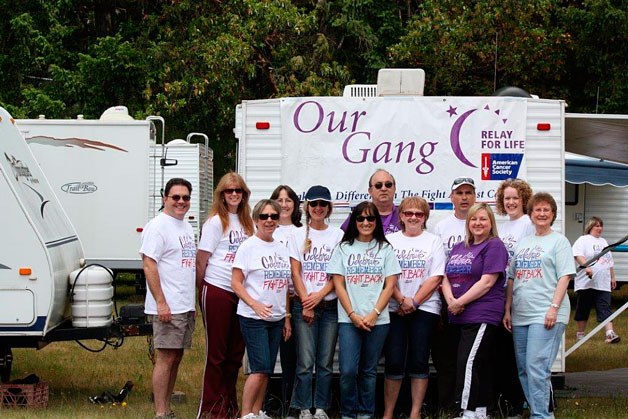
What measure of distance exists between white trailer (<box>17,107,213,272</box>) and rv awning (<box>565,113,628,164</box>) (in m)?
6.76

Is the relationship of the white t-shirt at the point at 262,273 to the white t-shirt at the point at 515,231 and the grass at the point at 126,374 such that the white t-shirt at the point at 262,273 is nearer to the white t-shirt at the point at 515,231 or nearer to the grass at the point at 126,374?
the grass at the point at 126,374

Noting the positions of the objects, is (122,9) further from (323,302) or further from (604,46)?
(323,302)

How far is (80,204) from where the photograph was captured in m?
15.0

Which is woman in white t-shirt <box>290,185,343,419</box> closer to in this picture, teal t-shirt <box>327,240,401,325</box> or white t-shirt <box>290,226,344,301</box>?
white t-shirt <box>290,226,344,301</box>

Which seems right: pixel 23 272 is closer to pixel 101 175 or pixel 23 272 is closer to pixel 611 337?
pixel 101 175

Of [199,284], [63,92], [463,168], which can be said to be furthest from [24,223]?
[63,92]

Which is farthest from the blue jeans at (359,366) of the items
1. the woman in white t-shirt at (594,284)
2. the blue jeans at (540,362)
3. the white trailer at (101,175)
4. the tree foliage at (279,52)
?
the tree foliage at (279,52)

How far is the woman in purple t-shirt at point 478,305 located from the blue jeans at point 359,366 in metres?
0.58

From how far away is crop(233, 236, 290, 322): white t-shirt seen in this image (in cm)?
729

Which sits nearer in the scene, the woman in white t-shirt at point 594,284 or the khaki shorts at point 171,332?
the khaki shorts at point 171,332

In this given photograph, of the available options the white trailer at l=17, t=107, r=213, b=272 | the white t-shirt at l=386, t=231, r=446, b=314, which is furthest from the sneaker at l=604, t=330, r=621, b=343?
the white trailer at l=17, t=107, r=213, b=272

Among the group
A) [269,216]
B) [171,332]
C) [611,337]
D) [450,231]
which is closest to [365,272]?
[269,216]

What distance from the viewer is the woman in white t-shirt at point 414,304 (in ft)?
24.7

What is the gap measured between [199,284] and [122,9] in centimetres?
1646
